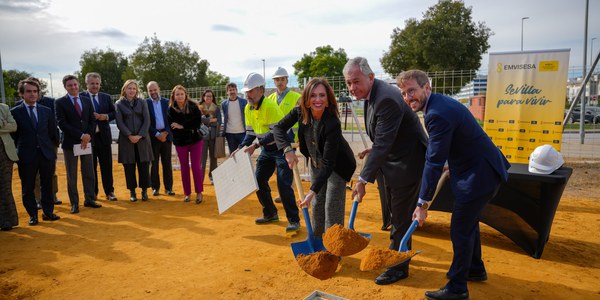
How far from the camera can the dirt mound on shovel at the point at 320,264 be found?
3200 mm

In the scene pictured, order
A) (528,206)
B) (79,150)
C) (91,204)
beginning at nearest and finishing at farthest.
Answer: (528,206)
(79,150)
(91,204)

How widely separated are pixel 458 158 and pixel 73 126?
19.0 ft

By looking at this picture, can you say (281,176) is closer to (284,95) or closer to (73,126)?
(284,95)

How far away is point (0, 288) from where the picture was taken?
3572 mm

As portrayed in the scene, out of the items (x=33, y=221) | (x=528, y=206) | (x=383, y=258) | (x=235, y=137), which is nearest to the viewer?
(x=383, y=258)

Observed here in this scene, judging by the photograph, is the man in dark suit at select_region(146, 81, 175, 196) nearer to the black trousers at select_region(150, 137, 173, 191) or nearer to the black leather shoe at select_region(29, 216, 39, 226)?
the black trousers at select_region(150, 137, 173, 191)

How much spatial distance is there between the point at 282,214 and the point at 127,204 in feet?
9.55

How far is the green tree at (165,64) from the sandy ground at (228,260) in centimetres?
3553

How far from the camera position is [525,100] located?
672 centimetres

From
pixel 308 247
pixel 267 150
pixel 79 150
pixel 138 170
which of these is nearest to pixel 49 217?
pixel 79 150

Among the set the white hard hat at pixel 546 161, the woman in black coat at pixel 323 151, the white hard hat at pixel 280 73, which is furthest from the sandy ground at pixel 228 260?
the white hard hat at pixel 280 73

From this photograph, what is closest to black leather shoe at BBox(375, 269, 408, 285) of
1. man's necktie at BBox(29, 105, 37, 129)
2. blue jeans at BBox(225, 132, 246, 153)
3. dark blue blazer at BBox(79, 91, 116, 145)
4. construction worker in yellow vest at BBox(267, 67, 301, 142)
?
construction worker in yellow vest at BBox(267, 67, 301, 142)

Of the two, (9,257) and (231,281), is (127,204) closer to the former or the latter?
(9,257)

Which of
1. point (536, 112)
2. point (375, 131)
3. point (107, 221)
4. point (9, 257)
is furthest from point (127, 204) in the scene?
Result: point (536, 112)
